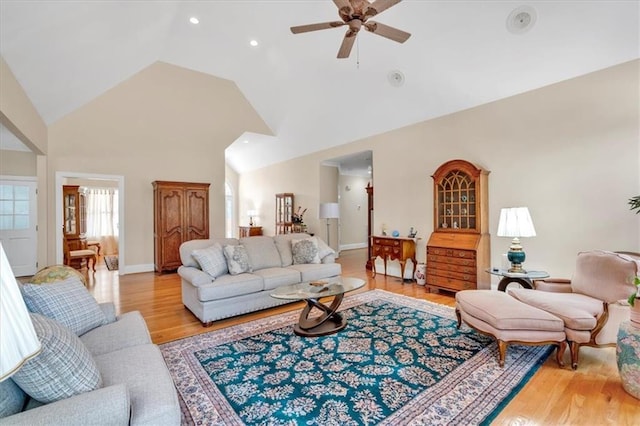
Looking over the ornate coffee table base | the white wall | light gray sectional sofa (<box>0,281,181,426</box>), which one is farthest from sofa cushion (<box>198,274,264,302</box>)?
the white wall

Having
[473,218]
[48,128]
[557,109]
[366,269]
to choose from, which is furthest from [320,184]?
[48,128]

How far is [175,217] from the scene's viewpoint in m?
6.57

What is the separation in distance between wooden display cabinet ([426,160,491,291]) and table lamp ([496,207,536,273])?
2.27ft

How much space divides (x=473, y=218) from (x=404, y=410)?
10.9 ft

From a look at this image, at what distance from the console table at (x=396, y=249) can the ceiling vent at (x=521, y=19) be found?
321 cm

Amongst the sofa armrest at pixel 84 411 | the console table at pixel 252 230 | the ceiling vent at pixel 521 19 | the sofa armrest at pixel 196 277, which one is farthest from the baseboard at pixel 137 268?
the ceiling vent at pixel 521 19

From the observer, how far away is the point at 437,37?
396 cm

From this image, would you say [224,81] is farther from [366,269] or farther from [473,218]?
[473,218]

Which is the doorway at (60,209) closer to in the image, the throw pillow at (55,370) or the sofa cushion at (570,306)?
the throw pillow at (55,370)

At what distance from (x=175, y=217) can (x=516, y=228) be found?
6.22 metres

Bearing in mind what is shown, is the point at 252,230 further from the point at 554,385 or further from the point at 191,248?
the point at 554,385

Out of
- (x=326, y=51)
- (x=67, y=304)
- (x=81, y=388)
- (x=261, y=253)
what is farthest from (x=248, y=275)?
(x=326, y=51)

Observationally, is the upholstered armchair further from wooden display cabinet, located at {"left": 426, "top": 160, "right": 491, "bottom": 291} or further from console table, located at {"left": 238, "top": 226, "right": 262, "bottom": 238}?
console table, located at {"left": 238, "top": 226, "right": 262, "bottom": 238}

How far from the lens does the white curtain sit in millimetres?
9141
